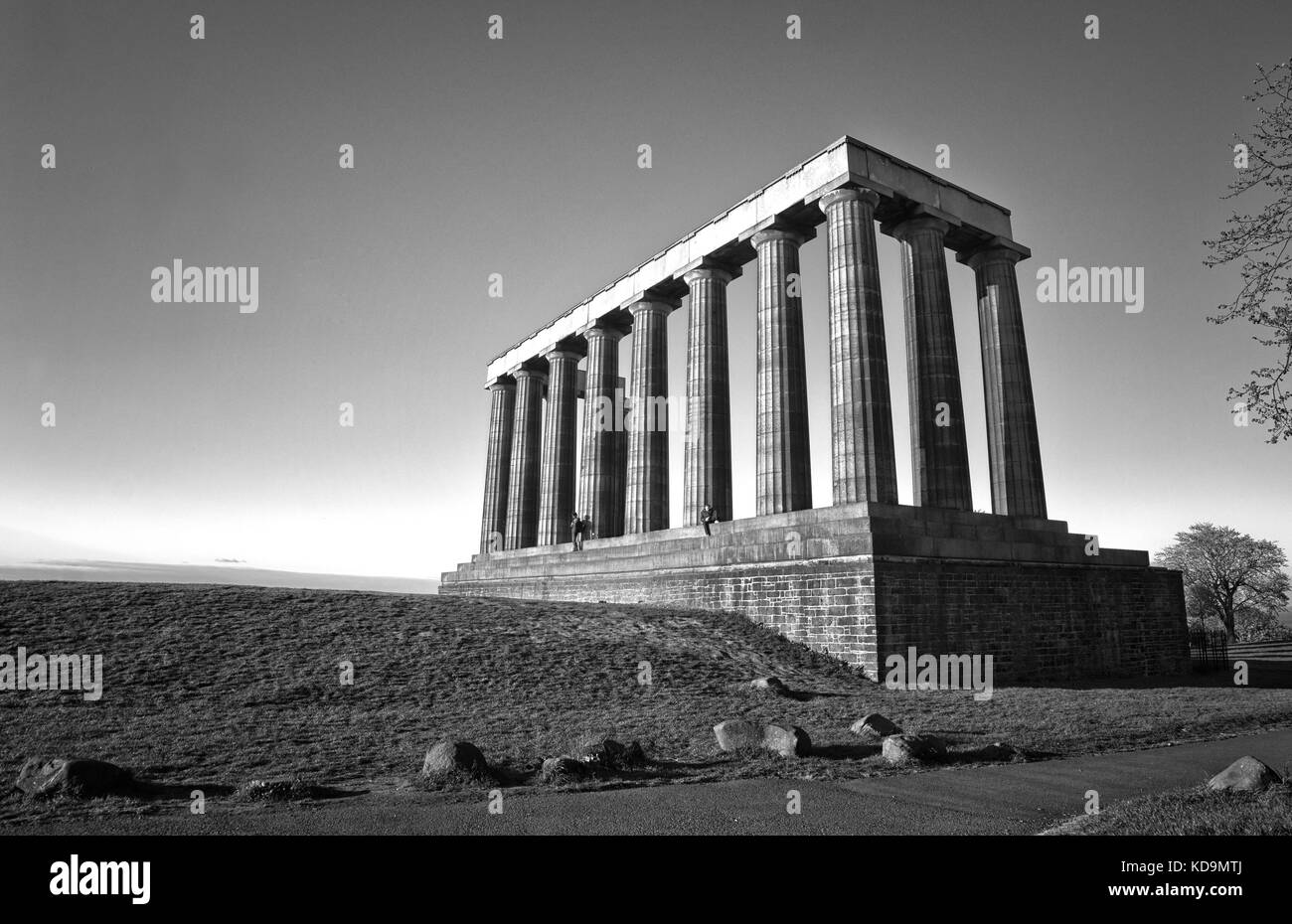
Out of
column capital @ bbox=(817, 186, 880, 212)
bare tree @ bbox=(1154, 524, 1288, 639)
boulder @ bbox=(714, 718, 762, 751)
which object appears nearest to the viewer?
boulder @ bbox=(714, 718, 762, 751)

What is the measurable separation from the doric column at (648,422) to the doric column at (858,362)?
10.4m

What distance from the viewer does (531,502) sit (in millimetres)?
48125

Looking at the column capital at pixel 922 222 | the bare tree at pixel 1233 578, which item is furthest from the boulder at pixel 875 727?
the bare tree at pixel 1233 578

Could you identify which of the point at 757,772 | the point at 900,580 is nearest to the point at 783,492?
the point at 900,580

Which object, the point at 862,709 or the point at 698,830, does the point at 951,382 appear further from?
the point at 698,830

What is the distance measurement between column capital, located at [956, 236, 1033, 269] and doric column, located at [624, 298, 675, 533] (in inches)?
551

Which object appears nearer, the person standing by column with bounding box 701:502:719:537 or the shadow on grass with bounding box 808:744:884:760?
the shadow on grass with bounding box 808:744:884:760

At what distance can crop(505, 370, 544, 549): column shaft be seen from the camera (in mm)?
47719

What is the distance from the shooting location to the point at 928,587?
21875mm

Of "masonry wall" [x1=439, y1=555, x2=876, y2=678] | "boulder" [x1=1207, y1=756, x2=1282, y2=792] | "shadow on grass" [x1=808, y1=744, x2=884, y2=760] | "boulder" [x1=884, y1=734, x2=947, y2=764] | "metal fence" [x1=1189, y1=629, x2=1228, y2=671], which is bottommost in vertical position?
"metal fence" [x1=1189, y1=629, x2=1228, y2=671]

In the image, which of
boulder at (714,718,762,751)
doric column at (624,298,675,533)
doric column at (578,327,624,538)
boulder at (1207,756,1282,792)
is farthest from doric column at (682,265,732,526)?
boulder at (1207,756,1282,792)

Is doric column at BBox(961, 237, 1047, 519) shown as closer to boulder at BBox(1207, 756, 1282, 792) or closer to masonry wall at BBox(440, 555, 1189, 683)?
masonry wall at BBox(440, 555, 1189, 683)

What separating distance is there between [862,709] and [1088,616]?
48.1 ft
